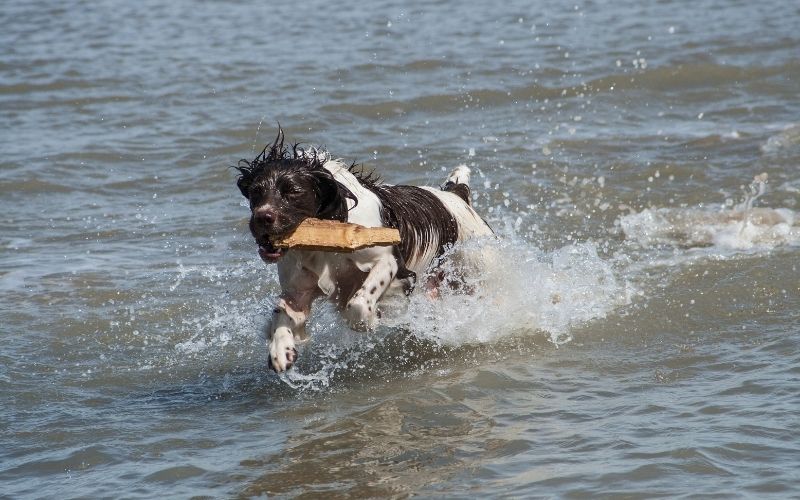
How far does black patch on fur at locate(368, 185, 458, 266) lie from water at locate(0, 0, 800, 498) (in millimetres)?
389

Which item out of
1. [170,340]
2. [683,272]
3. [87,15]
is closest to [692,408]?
[683,272]

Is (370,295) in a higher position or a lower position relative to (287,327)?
higher

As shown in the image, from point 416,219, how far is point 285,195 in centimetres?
104

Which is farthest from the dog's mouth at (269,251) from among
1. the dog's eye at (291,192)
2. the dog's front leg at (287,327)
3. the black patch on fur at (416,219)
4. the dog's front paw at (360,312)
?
the black patch on fur at (416,219)

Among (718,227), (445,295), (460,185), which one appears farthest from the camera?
(718,227)

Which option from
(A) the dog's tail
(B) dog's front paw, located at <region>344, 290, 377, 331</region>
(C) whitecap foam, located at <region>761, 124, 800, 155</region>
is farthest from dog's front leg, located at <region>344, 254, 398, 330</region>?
(C) whitecap foam, located at <region>761, 124, 800, 155</region>

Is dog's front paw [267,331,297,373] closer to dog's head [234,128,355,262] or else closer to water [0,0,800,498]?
water [0,0,800,498]

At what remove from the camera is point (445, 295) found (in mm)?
7113

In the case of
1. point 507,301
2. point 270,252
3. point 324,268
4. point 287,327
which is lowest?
point 507,301

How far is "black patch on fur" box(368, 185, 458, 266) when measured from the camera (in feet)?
21.3

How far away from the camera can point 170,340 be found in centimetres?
748

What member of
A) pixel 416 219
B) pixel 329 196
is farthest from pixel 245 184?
pixel 416 219

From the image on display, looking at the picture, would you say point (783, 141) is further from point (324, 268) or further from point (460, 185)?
point (324, 268)

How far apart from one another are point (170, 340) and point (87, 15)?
13.2 m
